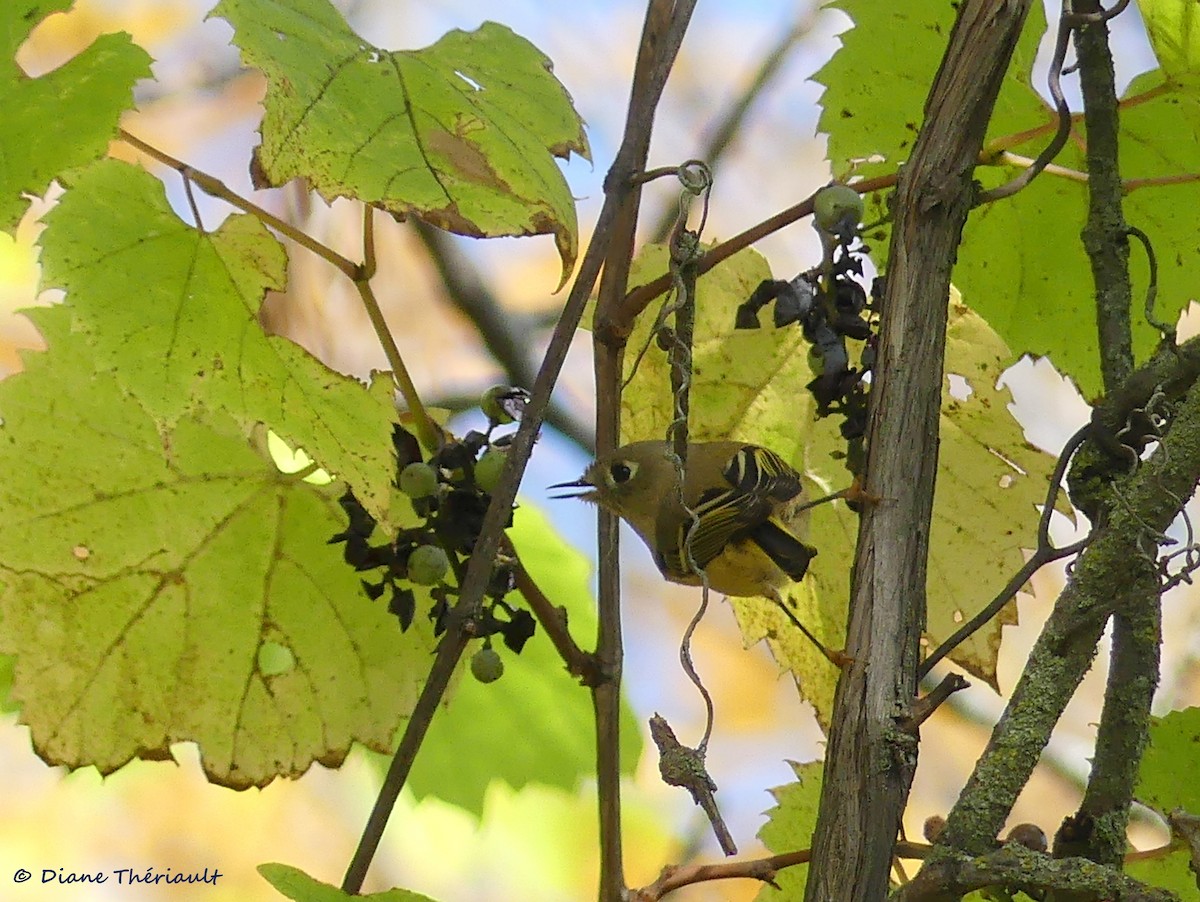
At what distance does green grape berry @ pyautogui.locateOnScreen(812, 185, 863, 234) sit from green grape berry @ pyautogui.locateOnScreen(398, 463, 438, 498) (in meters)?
0.29

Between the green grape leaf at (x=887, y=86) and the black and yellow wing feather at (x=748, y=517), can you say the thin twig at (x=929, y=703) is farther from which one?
the green grape leaf at (x=887, y=86)

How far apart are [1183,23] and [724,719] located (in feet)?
7.60

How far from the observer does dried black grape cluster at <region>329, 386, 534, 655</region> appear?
824 millimetres

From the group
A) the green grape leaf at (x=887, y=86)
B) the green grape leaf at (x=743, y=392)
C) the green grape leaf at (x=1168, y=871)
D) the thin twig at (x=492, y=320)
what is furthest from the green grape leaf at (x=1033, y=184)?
the thin twig at (x=492, y=320)

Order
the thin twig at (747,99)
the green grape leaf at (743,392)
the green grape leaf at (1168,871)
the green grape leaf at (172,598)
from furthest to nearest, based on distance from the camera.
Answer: the thin twig at (747,99)
the green grape leaf at (743,392)
the green grape leaf at (172,598)
the green grape leaf at (1168,871)

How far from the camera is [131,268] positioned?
792mm

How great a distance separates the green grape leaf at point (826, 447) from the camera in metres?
0.97

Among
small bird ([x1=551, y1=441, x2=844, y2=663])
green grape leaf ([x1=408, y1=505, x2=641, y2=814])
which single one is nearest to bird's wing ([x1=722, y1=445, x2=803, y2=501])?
small bird ([x1=551, y1=441, x2=844, y2=663])

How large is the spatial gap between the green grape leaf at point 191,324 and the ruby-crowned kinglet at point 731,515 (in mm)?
162

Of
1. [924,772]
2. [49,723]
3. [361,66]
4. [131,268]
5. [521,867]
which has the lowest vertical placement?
[49,723]

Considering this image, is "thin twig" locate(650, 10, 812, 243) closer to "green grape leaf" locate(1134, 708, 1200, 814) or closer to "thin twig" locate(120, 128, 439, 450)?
"thin twig" locate(120, 128, 439, 450)

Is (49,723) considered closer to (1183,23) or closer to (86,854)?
(1183,23)

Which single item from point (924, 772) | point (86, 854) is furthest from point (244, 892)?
point (924, 772)

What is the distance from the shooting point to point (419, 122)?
30.1 inches
